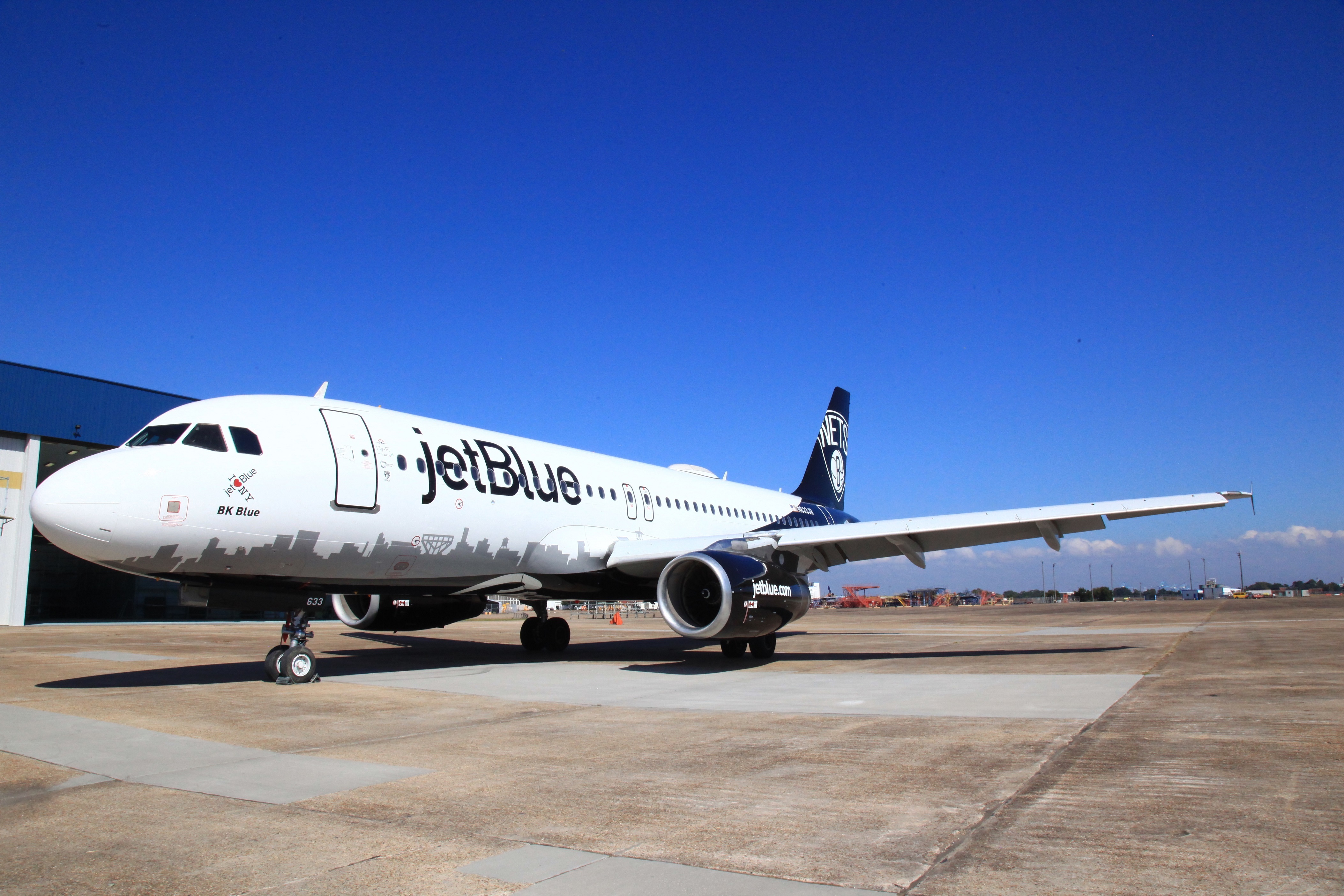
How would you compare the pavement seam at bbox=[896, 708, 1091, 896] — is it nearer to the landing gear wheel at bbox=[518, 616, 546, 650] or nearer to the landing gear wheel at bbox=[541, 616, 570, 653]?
the landing gear wheel at bbox=[541, 616, 570, 653]

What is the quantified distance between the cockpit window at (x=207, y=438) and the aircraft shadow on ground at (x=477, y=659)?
3114 millimetres

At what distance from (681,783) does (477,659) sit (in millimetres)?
10575

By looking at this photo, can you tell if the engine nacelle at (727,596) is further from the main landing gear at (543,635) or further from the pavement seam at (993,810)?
the pavement seam at (993,810)

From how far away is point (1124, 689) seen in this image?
368 inches

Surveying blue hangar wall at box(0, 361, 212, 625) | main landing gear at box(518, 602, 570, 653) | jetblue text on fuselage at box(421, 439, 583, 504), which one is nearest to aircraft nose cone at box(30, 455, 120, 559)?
jetblue text on fuselage at box(421, 439, 583, 504)

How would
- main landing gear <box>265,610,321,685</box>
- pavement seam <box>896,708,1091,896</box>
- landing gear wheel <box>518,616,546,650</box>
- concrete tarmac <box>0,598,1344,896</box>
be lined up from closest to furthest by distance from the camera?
pavement seam <box>896,708,1091,896</box> < concrete tarmac <box>0,598,1344,896</box> < main landing gear <box>265,610,321,685</box> < landing gear wheel <box>518,616,546,650</box>

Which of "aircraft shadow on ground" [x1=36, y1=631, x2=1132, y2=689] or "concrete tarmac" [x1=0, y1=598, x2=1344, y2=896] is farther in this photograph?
"aircraft shadow on ground" [x1=36, y1=631, x2=1132, y2=689]

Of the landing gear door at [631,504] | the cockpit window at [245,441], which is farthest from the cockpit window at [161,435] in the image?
the landing gear door at [631,504]

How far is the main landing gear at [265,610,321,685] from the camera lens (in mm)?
10758

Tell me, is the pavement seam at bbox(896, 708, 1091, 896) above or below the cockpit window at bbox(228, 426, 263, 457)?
below

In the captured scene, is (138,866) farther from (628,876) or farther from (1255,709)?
(1255,709)

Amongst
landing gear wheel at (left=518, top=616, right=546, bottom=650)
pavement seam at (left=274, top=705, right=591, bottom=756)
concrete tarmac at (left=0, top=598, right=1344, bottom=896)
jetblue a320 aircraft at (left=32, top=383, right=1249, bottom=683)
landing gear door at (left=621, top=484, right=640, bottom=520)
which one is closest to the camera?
concrete tarmac at (left=0, top=598, right=1344, bottom=896)

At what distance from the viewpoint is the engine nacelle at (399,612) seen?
47.7 feet

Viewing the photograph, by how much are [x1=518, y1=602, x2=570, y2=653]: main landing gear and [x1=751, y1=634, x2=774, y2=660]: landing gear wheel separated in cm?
396
